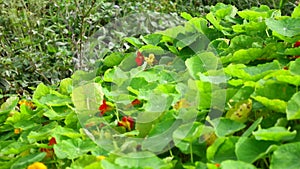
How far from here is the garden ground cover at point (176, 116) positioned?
0.95 m

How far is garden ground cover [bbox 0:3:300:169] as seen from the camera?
95 cm

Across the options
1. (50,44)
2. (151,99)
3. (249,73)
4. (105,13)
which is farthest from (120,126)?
(105,13)

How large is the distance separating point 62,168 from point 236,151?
384 millimetres

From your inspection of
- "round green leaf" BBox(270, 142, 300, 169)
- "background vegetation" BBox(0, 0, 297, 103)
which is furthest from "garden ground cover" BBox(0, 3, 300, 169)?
"background vegetation" BBox(0, 0, 297, 103)

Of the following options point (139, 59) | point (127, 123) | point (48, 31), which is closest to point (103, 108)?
point (127, 123)

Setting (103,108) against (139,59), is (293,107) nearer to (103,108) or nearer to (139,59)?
(103,108)

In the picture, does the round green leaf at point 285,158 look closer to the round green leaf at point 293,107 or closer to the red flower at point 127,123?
the round green leaf at point 293,107

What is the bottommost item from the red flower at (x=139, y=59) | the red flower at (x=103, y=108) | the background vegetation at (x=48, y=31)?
the background vegetation at (x=48, y=31)

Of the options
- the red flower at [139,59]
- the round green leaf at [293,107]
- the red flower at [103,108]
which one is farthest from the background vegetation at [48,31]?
the round green leaf at [293,107]

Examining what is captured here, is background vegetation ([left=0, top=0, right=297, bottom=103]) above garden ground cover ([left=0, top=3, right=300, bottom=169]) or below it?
below

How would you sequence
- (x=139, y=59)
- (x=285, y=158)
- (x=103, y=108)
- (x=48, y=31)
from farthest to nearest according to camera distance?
1. (x=48, y=31)
2. (x=139, y=59)
3. (x=103, y=108)
4. (x=285, y=158)

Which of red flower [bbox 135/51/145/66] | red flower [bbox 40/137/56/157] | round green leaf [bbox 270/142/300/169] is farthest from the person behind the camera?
red flower [bbox 135/51/145/66]

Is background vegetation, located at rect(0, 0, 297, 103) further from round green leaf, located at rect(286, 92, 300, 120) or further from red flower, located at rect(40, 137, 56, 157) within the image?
round green leaf, located at rect(286, 92, 300, 120)

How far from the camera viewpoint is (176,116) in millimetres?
1075
